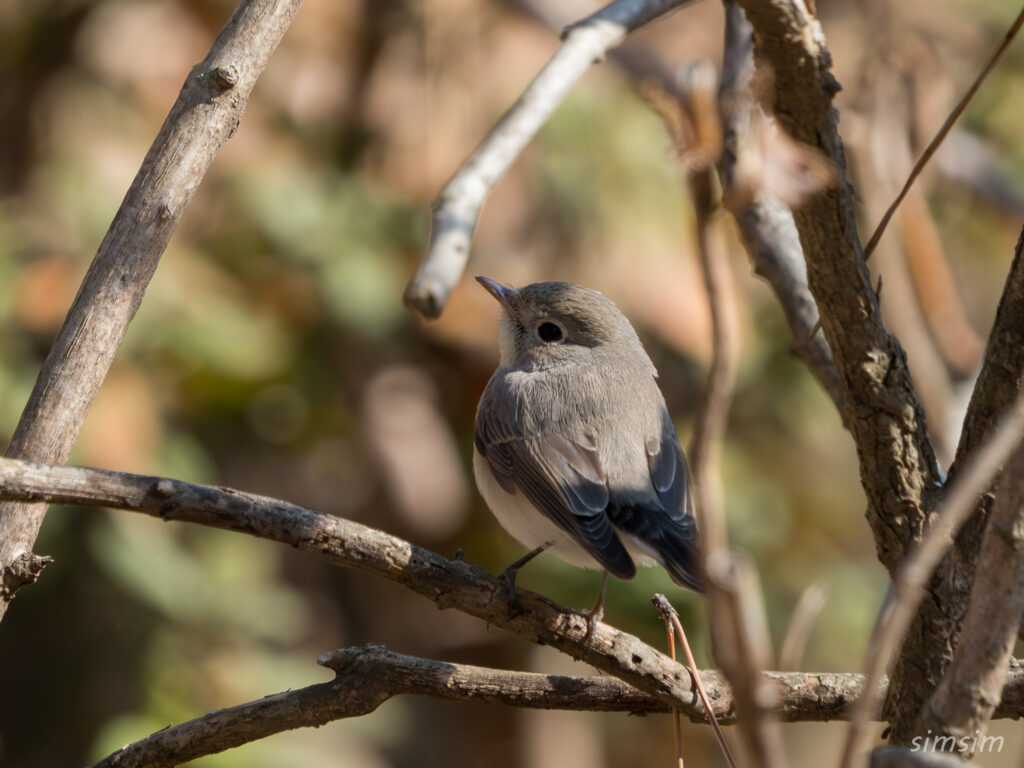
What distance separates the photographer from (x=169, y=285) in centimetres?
427

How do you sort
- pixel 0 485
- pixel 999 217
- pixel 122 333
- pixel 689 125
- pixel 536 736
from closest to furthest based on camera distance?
pixel 689 125, pixel 0 485, pixel 122 333, pixel 999 217, pixel 536 736

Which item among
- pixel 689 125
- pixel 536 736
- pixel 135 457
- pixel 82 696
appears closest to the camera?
pixel 689 125

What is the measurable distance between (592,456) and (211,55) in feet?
5.27

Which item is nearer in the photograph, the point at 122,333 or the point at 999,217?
the point at 122,333

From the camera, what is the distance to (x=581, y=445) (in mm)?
3121

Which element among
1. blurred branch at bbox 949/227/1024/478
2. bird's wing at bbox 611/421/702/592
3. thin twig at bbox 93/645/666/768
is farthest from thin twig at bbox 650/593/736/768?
blurred branch at bbox 949/227/1024/478

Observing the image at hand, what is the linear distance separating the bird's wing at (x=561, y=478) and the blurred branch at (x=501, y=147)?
1.23m

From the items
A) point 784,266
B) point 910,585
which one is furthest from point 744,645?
point 784,266

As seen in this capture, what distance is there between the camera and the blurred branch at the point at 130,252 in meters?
1.79

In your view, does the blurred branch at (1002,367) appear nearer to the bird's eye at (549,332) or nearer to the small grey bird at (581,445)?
the small grey bird at (581,445)

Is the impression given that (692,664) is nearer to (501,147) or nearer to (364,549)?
(364,549)

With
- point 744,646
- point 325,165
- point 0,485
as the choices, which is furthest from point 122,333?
point 325,165

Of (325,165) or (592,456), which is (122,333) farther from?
(325,165)

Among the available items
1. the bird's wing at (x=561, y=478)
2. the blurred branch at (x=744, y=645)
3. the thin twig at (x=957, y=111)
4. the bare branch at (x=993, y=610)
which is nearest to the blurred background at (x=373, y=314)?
the bird's wing at (x=561, y=478)
